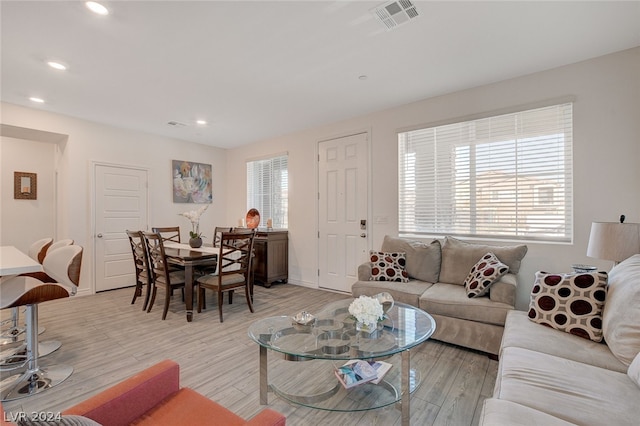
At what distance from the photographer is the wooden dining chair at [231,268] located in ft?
10.7

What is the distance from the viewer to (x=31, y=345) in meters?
2.12

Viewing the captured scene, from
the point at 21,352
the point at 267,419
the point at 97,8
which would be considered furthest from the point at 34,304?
the point at 267,419

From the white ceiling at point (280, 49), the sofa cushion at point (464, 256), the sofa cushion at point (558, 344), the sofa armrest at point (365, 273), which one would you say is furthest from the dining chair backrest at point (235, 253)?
the sofa cushion at point (558, 344)

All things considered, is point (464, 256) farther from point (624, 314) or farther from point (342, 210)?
point (342, 210)

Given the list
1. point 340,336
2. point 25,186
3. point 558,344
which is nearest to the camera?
point 558,344

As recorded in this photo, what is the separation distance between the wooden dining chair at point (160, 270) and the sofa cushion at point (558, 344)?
324 cm

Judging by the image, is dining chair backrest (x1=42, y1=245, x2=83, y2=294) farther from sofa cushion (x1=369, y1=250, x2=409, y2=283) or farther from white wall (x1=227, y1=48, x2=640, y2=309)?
white wall (x1=227, y1=48, x2=640, y2=309)

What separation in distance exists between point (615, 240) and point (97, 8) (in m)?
3.96

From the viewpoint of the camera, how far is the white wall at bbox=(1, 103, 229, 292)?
4.07m

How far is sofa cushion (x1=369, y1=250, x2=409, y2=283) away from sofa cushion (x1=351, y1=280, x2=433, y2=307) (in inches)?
3.4

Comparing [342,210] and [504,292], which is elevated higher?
[342,210]

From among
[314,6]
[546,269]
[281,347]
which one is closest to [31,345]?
[281,347]

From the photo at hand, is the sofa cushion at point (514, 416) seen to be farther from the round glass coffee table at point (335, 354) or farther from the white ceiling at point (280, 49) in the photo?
the white ceiling at point (280, 49)

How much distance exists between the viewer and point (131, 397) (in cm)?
106
